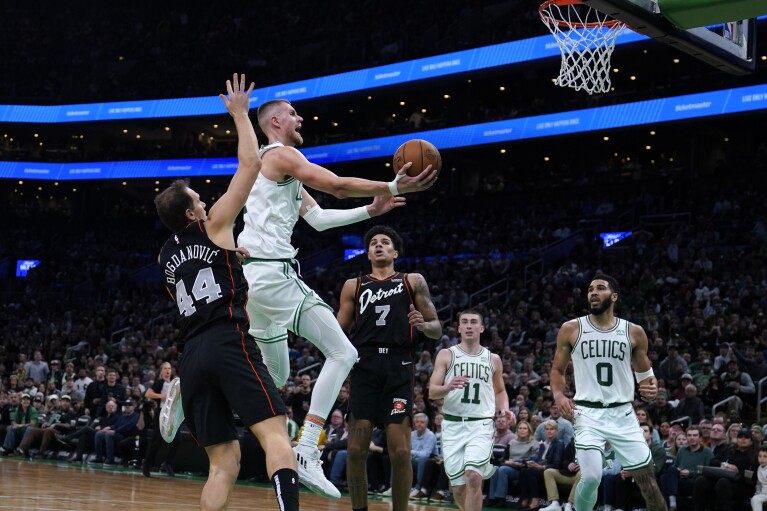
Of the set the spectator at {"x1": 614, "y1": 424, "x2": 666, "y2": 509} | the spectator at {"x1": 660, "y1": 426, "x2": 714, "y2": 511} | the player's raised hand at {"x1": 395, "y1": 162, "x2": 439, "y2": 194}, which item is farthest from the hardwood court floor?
the player's raised hand at {"x1": 395, "y1": 162, "x2": 439, "y2": 194}

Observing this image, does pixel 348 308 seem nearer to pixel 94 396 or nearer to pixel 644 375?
Result: pixel 644 375

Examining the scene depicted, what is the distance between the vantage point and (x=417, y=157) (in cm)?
616

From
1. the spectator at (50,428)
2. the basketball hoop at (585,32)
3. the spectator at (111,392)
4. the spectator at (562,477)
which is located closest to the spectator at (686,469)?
the spectator at (562,477)

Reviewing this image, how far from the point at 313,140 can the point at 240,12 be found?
9343mm

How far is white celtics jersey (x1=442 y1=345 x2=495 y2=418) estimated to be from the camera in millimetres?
9305

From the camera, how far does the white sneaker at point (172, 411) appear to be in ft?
19.9

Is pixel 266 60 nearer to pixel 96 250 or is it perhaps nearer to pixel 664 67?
pixel 96 250

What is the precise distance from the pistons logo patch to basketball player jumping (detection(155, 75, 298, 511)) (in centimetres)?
224

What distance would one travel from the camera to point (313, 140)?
40.1 metres

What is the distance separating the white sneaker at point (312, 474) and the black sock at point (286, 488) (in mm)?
852

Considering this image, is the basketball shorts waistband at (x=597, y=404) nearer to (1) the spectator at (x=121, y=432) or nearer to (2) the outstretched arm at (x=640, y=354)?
(2) the outstretched arm at (x=640, y=354)

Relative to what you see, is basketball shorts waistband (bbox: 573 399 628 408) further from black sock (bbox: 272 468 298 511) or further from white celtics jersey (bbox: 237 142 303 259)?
black sock (bbox: 272 468 298 511)

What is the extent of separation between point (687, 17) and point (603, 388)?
3.16m

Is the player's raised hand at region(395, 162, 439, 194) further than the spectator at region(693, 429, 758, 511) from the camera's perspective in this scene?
No
